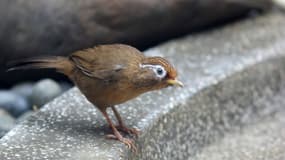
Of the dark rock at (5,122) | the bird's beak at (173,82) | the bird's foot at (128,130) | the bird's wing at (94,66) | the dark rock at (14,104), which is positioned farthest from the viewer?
the dark rock at (14,104)

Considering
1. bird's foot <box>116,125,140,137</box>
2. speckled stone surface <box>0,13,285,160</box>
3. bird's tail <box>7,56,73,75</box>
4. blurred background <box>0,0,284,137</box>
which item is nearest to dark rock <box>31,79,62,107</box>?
blurred background <box>0,0,284,137</box>

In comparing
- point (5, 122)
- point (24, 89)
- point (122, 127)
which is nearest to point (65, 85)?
point (24, 89)

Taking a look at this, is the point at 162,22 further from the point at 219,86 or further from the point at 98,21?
the point at 219,86

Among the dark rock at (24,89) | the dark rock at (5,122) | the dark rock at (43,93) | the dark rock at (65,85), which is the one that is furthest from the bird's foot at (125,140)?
the dark rock at (65,85)

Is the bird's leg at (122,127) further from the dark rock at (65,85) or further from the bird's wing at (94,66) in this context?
the dark rock at (65,85)

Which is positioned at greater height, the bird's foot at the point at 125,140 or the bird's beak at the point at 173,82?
the bird's beak at the point at 173,82

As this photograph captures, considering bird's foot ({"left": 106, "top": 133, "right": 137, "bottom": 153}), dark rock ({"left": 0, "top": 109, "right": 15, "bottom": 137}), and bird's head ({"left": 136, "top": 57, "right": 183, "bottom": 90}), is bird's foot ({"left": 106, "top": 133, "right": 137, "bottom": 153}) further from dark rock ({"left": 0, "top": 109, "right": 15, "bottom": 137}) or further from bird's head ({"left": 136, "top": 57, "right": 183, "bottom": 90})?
dark rock ({"left": 0, "top": 109, "right": 15, "bottom": 137})
